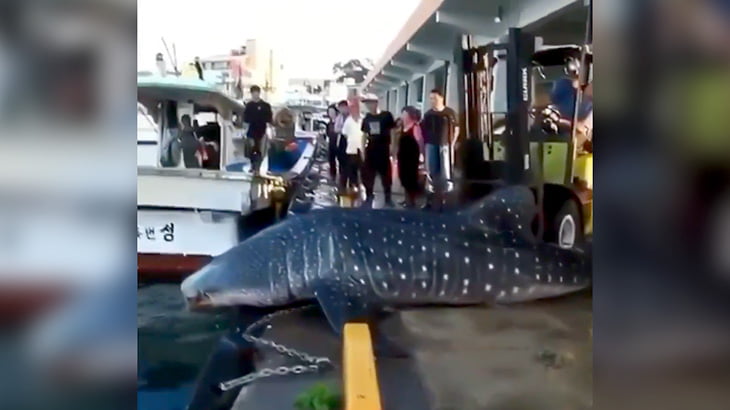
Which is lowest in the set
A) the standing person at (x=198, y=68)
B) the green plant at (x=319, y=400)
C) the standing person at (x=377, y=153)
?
the green plant at (x=319, y=400)

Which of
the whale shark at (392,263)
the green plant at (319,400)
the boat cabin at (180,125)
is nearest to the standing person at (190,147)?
the boat cabin at (180,125)

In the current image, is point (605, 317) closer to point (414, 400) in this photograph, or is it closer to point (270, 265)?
point (414, 400)

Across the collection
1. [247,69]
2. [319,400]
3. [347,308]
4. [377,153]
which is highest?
[247,69]

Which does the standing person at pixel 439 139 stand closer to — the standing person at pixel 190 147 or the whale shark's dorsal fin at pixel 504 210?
the whale shark's dorsal fin at pixel 504 210

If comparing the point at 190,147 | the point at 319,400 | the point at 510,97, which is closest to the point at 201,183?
the point at 190,147

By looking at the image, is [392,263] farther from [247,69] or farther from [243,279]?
[247,69]

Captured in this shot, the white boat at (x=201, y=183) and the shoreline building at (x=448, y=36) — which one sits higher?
the shoreline building at (x=448, y=36)

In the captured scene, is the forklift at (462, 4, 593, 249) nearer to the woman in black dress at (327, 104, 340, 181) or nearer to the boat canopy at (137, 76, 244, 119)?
the woman in black dress at (327, 104, 340, 181)
